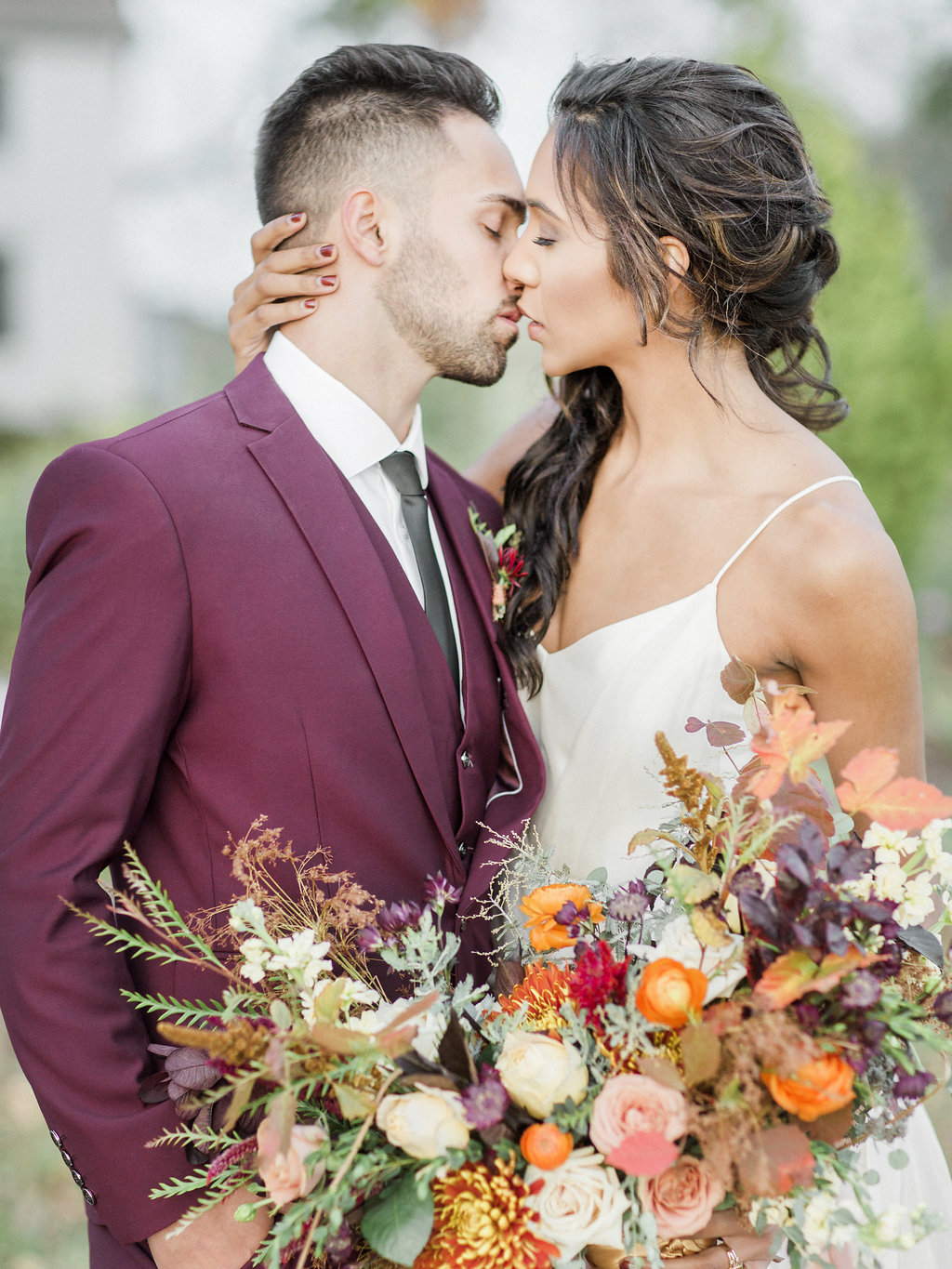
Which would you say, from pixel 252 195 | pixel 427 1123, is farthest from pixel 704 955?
pixel 252 195

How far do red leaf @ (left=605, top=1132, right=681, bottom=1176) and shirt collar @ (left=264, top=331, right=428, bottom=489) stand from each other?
150 cm

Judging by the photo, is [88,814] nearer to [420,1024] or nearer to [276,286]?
[420,1024]

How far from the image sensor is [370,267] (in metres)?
2.65

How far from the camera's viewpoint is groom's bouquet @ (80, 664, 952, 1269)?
1.44 m

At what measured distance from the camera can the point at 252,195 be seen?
17.3 meters

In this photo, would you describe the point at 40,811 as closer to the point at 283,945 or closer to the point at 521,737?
the point at 283,945

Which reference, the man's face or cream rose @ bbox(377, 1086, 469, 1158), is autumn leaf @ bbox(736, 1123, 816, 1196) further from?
the man's face

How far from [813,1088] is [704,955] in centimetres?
22

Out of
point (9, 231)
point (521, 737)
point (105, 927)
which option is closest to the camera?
point (105, 927)

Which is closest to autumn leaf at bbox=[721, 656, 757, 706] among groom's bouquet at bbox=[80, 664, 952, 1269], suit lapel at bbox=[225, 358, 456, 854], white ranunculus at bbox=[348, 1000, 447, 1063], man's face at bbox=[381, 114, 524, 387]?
groom's bouquet at bbox=[80, 664, 952, 1269]

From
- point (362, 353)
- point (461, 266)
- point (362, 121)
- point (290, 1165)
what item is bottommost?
point (290, 1165)

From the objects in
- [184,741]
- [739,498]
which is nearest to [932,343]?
[739,498]

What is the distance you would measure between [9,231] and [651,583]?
21.1 meters

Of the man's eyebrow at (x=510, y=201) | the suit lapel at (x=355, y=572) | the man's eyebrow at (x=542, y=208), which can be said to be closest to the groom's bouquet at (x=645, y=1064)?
the suit lapel at (x=355, y=572)
